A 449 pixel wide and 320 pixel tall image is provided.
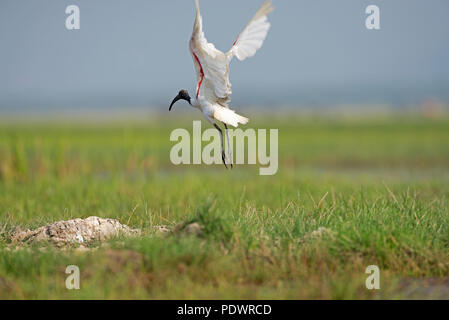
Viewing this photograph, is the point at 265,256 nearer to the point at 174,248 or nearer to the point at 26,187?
the point at 174,248

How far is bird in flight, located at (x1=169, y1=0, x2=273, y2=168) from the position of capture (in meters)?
7.02

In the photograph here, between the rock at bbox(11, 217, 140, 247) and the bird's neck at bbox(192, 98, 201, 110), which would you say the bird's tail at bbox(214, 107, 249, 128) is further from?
the rock at bbox(11, 217, 140, 247)

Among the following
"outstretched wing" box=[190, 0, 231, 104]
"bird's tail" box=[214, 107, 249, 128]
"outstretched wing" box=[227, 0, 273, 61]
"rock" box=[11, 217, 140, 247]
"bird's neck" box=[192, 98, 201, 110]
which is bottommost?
"rock" box=[11, 217, 140, 247]

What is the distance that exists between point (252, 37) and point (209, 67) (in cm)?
66

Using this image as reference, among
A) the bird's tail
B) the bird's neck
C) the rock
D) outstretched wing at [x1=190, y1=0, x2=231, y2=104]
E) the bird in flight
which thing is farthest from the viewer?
the rock

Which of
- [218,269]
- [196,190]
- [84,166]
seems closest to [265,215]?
[218,269]

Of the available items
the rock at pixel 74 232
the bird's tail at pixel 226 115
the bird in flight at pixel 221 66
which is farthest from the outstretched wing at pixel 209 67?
the rock at pixel 74 232

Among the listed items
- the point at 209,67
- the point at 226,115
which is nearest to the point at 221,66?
the point at 209,67

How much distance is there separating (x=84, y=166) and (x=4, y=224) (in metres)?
8.29

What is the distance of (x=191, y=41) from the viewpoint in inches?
273

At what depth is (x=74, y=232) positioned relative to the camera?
25.9 ft

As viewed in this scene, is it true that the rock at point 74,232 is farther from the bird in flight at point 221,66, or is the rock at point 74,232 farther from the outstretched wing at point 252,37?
the outstretched wing at point 252,37

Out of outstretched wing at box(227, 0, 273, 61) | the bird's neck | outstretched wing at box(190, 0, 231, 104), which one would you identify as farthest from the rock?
outstretched wing at box(227, 0, 273, 61)
